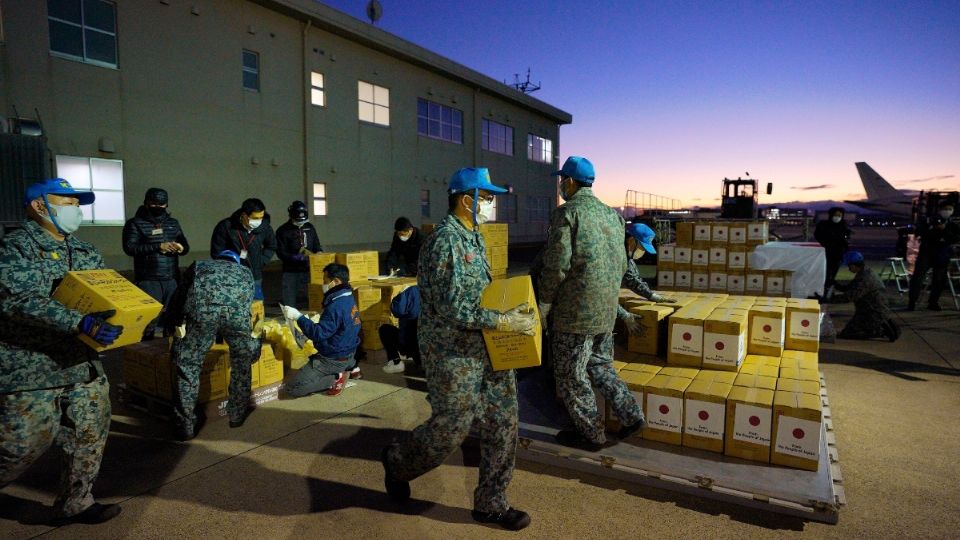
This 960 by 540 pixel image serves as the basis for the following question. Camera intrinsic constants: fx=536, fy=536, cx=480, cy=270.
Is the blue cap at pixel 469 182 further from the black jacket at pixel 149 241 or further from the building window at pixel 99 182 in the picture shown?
the building window at pixel 99 182

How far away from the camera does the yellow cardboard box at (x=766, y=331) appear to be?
4.62m

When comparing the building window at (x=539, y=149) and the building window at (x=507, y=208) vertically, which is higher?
the building window at (x=539, y=149)

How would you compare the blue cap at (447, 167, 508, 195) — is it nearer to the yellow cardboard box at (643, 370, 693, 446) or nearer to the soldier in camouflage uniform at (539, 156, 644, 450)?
the soldier in camouflage uniform at (539, 156, 644, 450)

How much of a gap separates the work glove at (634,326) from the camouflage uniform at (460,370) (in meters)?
1.90

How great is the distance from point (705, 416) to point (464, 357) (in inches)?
77.7

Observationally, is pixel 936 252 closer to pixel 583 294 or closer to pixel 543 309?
pixel 583 294

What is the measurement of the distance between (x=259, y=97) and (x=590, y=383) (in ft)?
47.9

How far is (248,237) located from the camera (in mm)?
6594

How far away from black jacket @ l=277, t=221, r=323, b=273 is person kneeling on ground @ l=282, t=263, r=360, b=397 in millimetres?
2527

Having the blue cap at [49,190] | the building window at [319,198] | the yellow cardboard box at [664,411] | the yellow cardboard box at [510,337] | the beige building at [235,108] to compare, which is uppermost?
the beige building at [235,108]

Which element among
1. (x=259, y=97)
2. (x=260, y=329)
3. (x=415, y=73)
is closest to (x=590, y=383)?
(x=260, y=329)

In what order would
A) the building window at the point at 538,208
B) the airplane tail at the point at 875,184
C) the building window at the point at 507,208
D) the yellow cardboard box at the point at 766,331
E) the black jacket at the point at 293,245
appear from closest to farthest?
the yellow cardboard box at the point at 766,331, the black jacket at the point at 293,245, the building window at the point at 507,208, the building window at the point at 538,208, the airplane tail at the point at 875,184

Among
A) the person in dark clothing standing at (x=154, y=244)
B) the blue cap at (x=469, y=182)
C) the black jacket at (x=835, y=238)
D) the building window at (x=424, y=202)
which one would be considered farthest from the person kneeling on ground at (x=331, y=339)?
the building window at (x=424, y=202)

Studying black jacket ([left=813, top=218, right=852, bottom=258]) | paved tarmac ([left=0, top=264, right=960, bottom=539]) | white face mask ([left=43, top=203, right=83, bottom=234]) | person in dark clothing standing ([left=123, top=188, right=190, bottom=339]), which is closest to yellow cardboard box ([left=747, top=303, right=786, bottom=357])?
paved tarmac ([left=0, top=264, right=960, bottom=539])
